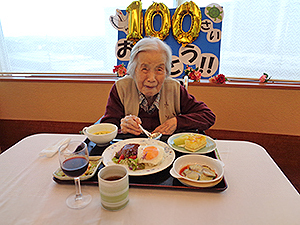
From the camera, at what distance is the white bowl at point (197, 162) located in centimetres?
80

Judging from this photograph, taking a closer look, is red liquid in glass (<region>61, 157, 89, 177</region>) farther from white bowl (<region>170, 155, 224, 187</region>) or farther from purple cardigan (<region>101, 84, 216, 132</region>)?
purple cardigan (<region>101, 84, 216, 132</region>)

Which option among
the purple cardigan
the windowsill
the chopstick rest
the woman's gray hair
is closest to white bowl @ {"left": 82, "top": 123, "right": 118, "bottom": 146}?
the chopstick rest

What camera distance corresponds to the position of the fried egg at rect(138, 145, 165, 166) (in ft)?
3.07

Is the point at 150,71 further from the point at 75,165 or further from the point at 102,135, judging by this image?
the point at 75,165

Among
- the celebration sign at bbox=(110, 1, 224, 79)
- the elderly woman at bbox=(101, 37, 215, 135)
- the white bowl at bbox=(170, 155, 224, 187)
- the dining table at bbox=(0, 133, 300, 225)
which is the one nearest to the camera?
the dining table at bbox=(0, 133, 300, 225)

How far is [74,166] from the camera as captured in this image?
732 millimetres

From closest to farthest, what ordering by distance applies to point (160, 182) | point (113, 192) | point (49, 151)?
point (113, 192) < point (160, 182) < point (49, 151)

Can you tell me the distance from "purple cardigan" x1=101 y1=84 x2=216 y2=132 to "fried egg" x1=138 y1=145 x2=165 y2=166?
1.66 feet

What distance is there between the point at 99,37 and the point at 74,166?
238 cm

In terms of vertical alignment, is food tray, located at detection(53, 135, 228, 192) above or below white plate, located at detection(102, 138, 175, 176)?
below

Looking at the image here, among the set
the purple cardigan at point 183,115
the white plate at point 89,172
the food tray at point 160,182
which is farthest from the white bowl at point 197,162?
the purple cardigan at point 183,115

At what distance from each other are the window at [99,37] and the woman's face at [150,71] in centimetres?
142

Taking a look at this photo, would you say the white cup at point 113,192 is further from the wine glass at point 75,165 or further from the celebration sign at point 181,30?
the celebration sign at point 181,30

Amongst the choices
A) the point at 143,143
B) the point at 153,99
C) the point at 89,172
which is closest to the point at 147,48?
the point at 153,99
